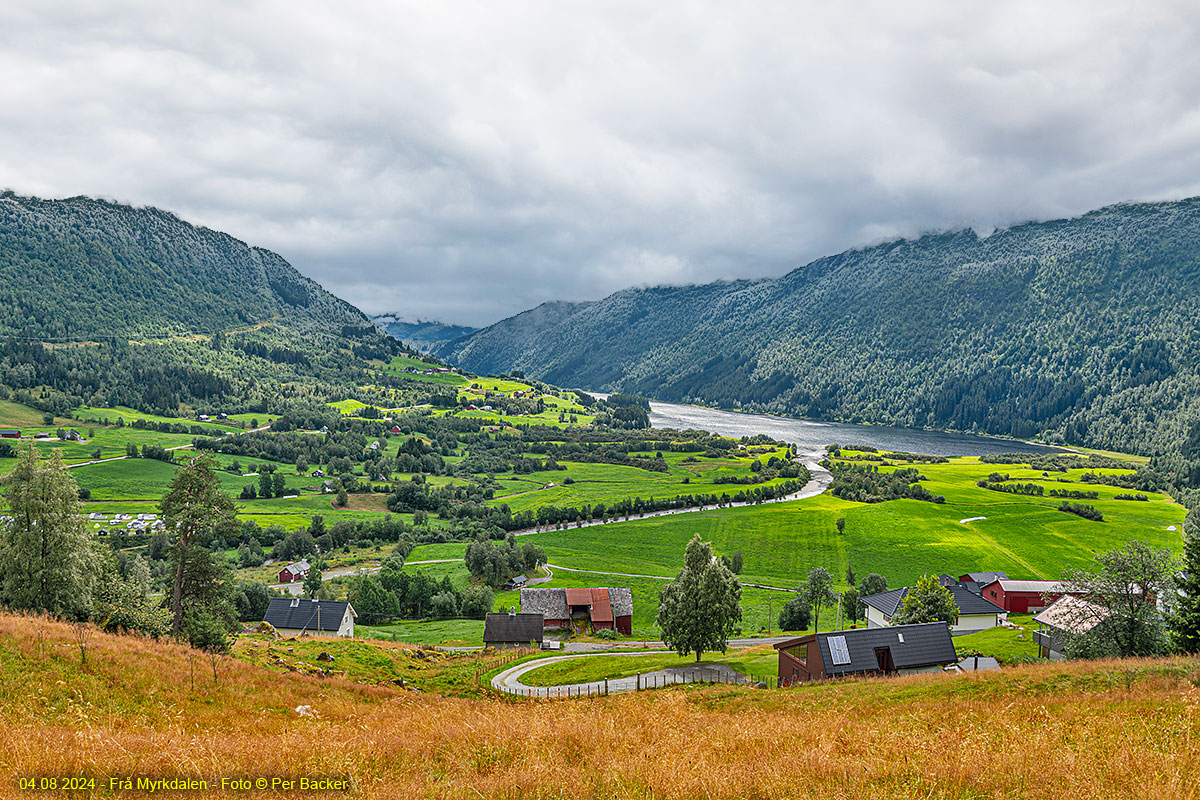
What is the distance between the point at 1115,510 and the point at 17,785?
160 metres

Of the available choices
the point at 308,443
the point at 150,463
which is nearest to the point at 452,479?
the point at 308,443

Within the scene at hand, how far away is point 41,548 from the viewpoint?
32.3 metres

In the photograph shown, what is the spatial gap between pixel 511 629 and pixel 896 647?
3599 cm

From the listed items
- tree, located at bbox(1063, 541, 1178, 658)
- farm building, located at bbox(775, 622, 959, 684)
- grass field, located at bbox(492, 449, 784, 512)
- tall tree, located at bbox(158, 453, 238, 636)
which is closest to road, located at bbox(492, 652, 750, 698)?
farm building, located at bbox(775, 622, 959, 684)

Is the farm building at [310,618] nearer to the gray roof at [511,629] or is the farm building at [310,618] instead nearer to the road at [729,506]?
the gray roof at [511,629]

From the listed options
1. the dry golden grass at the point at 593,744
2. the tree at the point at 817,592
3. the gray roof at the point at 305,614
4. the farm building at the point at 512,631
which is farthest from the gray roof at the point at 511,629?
the dry golden grass at the point at 593,744

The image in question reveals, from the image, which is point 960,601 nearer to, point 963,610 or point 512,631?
point 963,610

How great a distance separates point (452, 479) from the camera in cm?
16912

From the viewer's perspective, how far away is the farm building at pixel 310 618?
204 ft

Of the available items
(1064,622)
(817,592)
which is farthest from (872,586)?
(1064,622)

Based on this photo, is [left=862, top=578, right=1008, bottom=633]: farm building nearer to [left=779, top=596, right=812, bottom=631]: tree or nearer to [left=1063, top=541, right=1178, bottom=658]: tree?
[left=779, top=596, right=812, bottom=631]: tree

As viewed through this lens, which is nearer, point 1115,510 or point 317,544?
point 317,544

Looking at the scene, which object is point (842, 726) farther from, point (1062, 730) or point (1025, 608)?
point (1025, 608)

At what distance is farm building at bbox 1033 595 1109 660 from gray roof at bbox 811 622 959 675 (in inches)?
263
